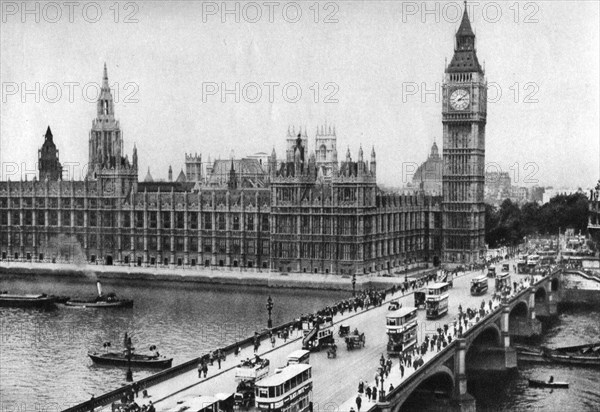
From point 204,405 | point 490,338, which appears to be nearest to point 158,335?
point 490,338

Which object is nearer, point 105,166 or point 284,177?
point 284,177

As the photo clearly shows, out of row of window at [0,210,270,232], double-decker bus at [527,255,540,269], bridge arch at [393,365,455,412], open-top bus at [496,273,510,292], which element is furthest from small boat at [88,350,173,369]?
row of window at [0,210,270,232]

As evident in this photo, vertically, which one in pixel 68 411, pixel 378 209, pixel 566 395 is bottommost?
pixel 566 395

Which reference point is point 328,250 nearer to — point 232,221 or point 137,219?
point 232,221

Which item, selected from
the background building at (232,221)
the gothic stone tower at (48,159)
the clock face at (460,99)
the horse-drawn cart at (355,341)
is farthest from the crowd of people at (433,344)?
the gothic stone tower at (48,159)

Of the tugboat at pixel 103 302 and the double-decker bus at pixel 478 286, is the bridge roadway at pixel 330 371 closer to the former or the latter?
the double-decker bus at pixel 478 286

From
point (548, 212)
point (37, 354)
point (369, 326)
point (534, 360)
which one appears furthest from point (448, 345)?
point (548, 212)

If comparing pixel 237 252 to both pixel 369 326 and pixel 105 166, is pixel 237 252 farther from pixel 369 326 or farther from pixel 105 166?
pixel 369 326
